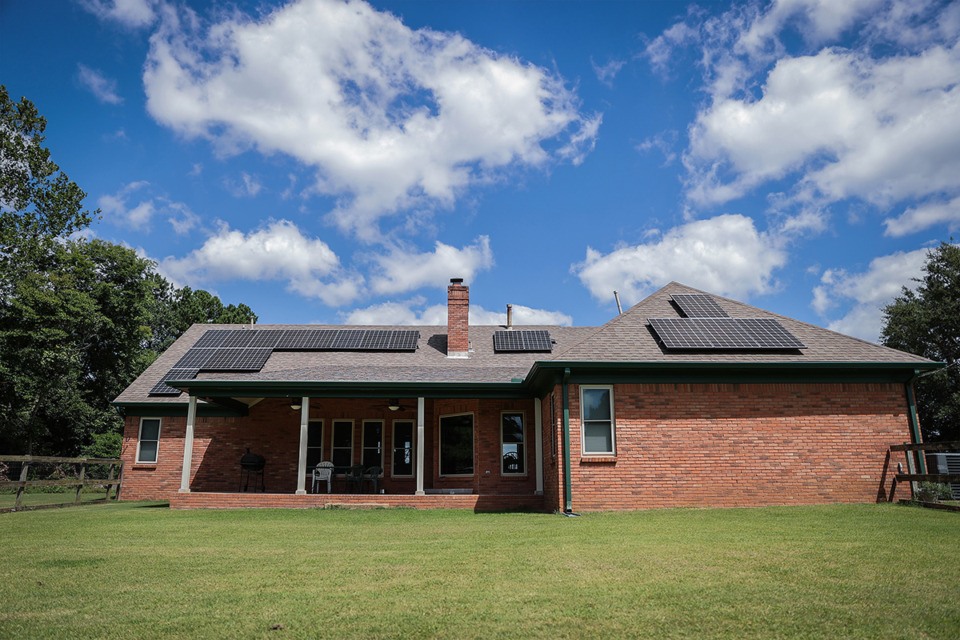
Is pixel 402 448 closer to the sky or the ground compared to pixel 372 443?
closer to the ground

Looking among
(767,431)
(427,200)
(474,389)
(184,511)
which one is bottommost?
(184,511)

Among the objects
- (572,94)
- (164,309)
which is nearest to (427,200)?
(572,94)

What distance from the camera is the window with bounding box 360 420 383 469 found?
18.0 m

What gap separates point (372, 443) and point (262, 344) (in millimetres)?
5293

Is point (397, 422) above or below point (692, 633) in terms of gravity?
above

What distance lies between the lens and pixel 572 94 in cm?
1468

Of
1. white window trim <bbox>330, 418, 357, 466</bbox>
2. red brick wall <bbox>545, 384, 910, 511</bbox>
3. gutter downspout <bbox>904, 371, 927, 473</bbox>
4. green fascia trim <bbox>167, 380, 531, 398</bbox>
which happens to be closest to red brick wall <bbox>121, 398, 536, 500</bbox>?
white window trim <bbox>330, 418, 357, 466</bbox>

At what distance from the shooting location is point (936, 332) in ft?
108

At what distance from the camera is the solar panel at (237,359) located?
1808 cm

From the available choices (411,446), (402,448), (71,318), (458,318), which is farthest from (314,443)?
(71,318)

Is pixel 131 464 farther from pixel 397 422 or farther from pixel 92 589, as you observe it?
pixel 92 589

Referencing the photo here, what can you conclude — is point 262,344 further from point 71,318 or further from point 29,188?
point 29,188

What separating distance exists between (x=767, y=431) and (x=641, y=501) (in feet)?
9.49

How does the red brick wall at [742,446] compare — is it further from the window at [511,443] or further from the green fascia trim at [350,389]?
the window at [511,443]
